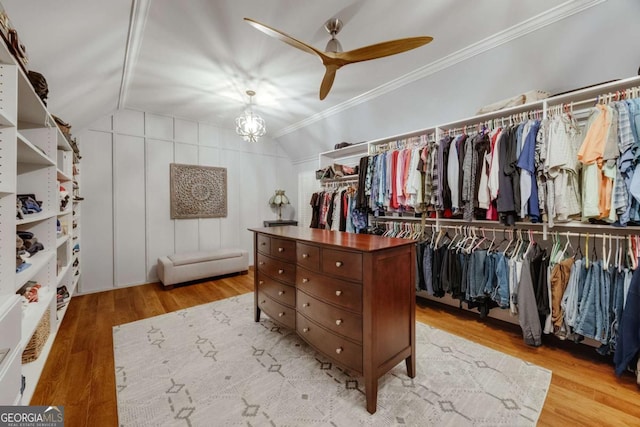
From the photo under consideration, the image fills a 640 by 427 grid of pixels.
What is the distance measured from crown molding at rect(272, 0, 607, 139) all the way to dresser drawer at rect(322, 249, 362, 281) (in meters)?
2.19

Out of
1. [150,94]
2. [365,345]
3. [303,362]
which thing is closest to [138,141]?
[150,94]

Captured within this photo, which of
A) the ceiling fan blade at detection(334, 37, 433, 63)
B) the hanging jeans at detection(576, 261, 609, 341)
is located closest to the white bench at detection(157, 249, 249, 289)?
the ceiling fan blade at detection(334, 37, 433, 63)

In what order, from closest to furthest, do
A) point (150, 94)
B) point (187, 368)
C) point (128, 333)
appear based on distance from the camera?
point (187, 368)
point (128, 333)
point (150, 94)

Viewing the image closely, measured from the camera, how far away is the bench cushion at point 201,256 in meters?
3.69

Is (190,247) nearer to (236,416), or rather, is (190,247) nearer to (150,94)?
(150,94)

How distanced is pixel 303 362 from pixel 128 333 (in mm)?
1741

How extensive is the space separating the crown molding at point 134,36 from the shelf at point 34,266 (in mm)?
1802

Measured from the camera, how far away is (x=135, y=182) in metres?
3.84

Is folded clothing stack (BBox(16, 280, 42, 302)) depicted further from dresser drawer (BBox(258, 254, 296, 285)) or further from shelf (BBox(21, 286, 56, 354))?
dresser drawer (BBox(258, 254, 296, 285))

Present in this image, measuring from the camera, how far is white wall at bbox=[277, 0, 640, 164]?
1.78 metres

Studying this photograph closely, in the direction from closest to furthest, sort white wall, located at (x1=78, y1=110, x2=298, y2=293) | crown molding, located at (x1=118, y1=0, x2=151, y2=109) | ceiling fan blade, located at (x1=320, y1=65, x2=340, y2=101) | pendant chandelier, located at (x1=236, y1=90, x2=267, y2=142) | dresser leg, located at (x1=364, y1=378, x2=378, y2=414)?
dresser leg, located at (x1=364, y1=378, x2=378, y2=414), crown molding, located at (x1=118, y1=0, x2=151, y2=109), ceiling fan blade, located at (x1=320, y1=65, x2=340, y2=101), pendant chandelier, located at (x1=236, y1=90, x2=267, y2=142), white wall, located at (x1=78, y1=110, x2=298, y2=293)

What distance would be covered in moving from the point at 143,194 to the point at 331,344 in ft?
12.4

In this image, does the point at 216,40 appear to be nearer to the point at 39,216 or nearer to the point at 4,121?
the point at 4,121

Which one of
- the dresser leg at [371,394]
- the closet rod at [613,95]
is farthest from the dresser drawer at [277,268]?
the closet rod at [613,95]
